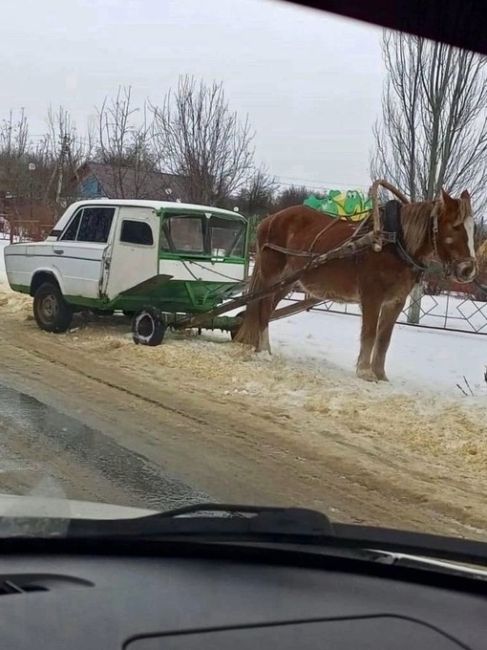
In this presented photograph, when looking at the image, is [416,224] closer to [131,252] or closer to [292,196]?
[131,252]

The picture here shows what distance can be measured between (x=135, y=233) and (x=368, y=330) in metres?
3.58

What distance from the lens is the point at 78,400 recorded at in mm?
7930

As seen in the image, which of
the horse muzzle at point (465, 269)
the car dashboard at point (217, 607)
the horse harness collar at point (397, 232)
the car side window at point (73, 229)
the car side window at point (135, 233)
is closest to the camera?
the car dashboard at point (217, 607)

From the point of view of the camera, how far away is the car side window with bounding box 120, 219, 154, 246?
11.2 metres

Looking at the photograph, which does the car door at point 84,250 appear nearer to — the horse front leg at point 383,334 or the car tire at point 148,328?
the car tire at point 148,328

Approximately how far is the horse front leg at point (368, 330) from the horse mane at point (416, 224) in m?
0.82

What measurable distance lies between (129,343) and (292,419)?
4049 millimetres

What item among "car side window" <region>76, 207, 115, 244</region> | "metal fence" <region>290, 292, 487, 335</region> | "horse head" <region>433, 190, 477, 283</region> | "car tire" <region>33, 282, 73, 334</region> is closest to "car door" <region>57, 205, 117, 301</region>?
"car side window" <region>76, 207, 115, 244</region>

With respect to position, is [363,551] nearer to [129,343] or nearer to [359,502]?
[359,502]

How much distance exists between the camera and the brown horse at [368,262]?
29.9 feet

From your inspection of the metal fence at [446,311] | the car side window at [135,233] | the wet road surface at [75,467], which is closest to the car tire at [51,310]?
the car side window at [135,233]

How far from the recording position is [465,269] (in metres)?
9.00

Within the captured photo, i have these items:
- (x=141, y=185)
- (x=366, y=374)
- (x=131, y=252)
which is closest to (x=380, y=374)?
(x=366, y=374)

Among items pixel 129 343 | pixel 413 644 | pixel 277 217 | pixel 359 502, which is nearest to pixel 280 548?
pixel 413 644
